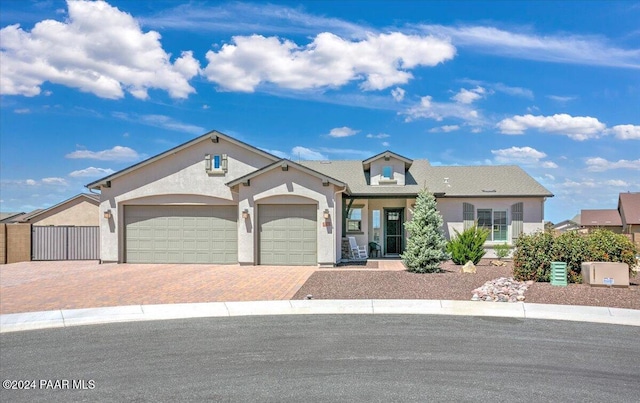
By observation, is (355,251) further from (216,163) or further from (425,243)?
(216,163)

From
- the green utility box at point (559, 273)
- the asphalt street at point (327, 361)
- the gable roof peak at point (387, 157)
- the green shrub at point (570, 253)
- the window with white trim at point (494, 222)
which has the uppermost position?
the gable roof peak at point (387, 157)

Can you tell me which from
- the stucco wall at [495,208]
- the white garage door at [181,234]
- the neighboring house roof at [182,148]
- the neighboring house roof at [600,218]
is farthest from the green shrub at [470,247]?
the neighboring house roof at [600,218]

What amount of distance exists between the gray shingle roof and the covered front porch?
0.65 meters

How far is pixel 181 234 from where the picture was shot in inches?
794

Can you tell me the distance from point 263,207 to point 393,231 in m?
7.21

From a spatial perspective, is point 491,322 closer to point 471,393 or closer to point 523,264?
point 471,393

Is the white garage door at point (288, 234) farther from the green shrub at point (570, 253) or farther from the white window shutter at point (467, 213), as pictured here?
the white window shutter at point (467, 213)

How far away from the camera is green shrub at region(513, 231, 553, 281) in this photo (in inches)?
533

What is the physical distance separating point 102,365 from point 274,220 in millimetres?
12470

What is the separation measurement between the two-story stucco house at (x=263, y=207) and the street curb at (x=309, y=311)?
304 inches

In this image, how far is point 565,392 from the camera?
226 inches

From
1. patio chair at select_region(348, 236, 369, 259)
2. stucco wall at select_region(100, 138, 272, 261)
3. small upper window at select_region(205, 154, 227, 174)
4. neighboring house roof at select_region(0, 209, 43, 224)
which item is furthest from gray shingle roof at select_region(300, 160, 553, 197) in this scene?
neighboring house roof at select_region(0, 209, 43, 224)

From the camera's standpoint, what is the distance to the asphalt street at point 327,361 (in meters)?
5.78

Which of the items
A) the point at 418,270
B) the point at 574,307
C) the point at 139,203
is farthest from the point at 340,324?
the point at 139,203
